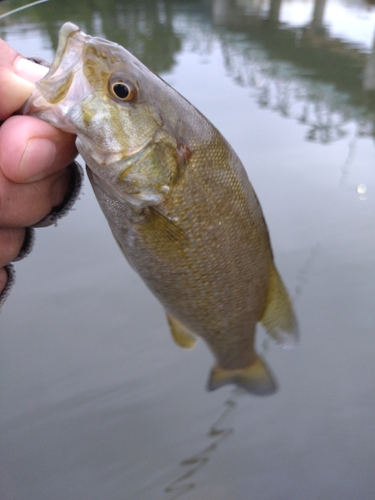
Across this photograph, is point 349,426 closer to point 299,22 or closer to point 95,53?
point 95,53

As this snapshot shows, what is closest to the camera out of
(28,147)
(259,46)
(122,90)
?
(28,147)

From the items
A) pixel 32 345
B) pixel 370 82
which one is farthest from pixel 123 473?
pixel 370 82

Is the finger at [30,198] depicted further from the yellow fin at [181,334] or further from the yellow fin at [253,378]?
the yellow fin at [253,378]

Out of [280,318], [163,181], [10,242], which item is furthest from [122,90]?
[280,318]

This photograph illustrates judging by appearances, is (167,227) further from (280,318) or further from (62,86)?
(280,318)

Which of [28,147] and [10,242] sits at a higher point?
[28,147]

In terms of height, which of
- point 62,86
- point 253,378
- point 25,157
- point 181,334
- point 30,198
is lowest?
point 253,378

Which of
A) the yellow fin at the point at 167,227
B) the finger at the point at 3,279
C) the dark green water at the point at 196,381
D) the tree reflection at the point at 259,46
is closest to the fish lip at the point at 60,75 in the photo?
the yellow fin at the point at 167,227
